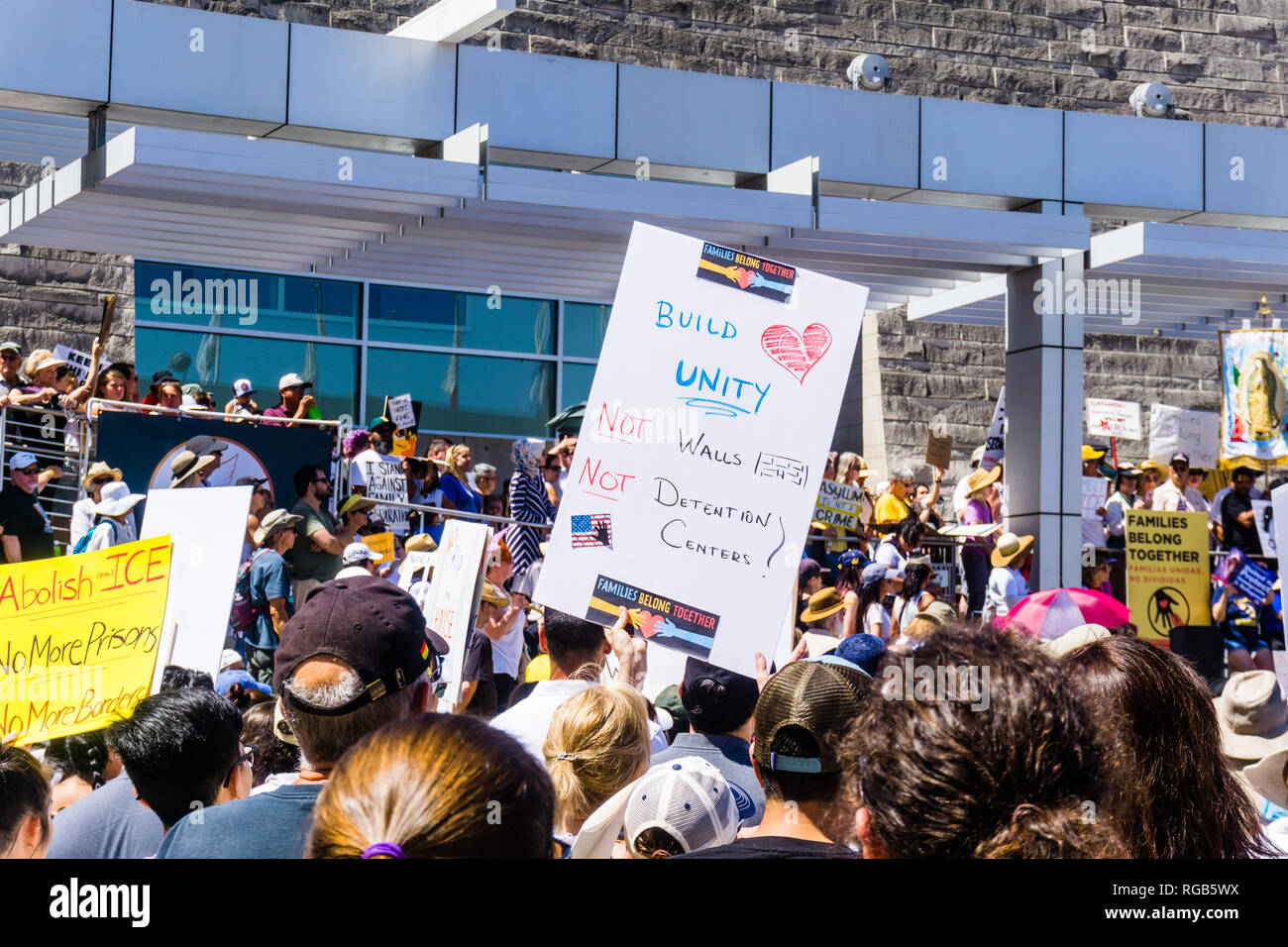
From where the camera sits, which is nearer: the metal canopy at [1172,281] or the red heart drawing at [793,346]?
the red heart drawing at [793,346]

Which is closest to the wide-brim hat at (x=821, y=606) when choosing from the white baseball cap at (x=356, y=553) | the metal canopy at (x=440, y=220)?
the white baseball cap at (x=356, y=553)

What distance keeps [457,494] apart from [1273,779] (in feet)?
28.8

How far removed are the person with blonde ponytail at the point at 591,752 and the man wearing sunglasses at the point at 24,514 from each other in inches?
278

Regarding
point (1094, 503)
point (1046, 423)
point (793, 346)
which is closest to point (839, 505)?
point (1046, 423)

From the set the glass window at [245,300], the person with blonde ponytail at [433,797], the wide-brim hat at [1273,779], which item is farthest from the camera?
the glass window at [245,300]

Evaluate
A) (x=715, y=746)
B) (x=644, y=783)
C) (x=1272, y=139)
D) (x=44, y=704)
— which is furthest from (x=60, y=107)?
(x=1272, y=139)

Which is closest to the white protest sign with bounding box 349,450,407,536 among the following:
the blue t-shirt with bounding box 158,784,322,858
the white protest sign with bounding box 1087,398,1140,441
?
the blue t-shirt with bounding box 158,784,322,858

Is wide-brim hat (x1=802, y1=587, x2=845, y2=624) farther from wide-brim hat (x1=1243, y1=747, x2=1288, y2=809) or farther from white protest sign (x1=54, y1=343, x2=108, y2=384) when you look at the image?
white protest sign (x1=54, y1=343, x2=108, y2=384)

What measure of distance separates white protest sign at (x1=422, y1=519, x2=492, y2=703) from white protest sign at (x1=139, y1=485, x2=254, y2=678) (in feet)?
2.84

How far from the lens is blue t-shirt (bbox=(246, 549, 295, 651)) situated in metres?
8.40

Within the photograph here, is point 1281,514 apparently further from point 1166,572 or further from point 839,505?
point 839,505

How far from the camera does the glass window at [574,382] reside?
1762 cm

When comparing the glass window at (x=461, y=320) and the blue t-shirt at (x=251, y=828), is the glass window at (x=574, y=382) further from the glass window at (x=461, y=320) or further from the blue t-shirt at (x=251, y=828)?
the blue t-shirt at (x=251, y=828)
